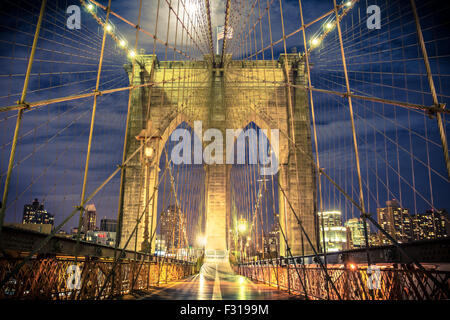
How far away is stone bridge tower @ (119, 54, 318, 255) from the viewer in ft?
56.8

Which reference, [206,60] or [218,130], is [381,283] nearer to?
[218,130]

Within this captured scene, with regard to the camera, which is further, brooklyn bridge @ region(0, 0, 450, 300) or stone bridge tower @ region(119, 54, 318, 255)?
stone bridge tower @ region(119, 54, 318, 255)

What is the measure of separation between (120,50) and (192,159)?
862 cm

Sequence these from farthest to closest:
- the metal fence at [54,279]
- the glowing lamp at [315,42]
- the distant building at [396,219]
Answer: the glowing lamp at [315,42]
the distant building at [396,219]
the metal fence at [54,279]

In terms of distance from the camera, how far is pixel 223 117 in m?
19.4

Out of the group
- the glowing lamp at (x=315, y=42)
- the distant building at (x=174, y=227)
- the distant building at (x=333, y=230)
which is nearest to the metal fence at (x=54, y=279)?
the distant building at (x=174, y=227)

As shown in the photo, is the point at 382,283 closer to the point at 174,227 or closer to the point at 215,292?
the point at 215,292

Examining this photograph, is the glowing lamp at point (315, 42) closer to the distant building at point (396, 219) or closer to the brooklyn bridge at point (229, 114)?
the brooklyn bridge at point (229, 114)

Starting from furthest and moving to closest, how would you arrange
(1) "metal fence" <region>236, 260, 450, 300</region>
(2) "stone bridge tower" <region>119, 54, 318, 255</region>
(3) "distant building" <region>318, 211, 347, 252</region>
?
(3) "distant building" <region>318, 211, 347, 252</region>, (2) "stone bridge tower" <region>119, 54, 318, 255</region>, (1) "metal fence" <region>236, 260, 450, 300</region>

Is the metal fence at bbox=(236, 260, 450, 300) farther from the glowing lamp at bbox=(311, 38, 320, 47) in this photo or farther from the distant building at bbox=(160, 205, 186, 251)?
the glowing lamp at bbox=(311, 38, 320, 47)

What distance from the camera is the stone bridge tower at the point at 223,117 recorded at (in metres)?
17.3

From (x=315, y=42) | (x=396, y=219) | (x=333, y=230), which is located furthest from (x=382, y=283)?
(x=333, y=230)

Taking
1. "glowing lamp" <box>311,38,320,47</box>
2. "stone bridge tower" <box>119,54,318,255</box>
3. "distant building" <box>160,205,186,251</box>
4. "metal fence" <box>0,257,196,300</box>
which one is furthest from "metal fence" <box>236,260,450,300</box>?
"glowing lamp" <box>311,38,320,47</box>
